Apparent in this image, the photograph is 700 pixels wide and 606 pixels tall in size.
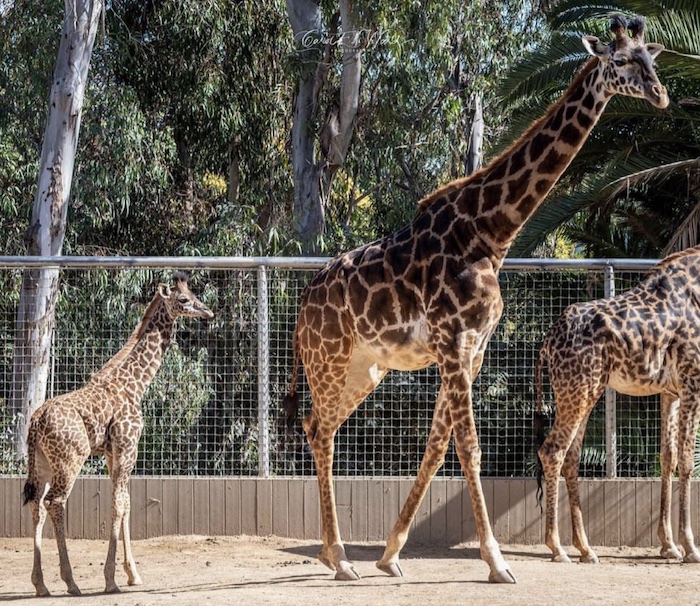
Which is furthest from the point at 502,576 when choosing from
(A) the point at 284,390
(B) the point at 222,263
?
(A) the point at 284,390

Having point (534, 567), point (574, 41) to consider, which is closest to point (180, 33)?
point (574, 41)

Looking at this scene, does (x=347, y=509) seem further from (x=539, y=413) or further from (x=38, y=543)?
(x=38, y=543)

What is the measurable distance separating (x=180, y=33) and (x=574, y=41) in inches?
284

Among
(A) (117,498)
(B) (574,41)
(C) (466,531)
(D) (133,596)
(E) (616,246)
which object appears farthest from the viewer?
(E) (616,246)

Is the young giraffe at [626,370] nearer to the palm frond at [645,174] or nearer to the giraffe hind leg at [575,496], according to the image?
the giraffe hind leg at [575,496]

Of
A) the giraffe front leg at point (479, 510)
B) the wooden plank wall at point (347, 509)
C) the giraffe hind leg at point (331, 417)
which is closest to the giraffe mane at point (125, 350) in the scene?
the giraffe hind leg at point (331, 417)

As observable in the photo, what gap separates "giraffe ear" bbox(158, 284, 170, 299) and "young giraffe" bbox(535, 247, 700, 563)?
3208 millimetres

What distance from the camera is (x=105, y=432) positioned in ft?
26.1

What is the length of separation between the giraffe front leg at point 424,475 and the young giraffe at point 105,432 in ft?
5.90

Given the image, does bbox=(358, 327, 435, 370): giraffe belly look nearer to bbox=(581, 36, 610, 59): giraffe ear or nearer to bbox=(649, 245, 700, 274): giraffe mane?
bbox=(581, 36, 610, 59): giraffe ear

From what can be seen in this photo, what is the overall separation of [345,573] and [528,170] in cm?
299

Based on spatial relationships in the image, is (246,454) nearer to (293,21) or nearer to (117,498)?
(117,498)

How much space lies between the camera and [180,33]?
18562 millimetres

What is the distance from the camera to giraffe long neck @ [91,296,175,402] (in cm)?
826
